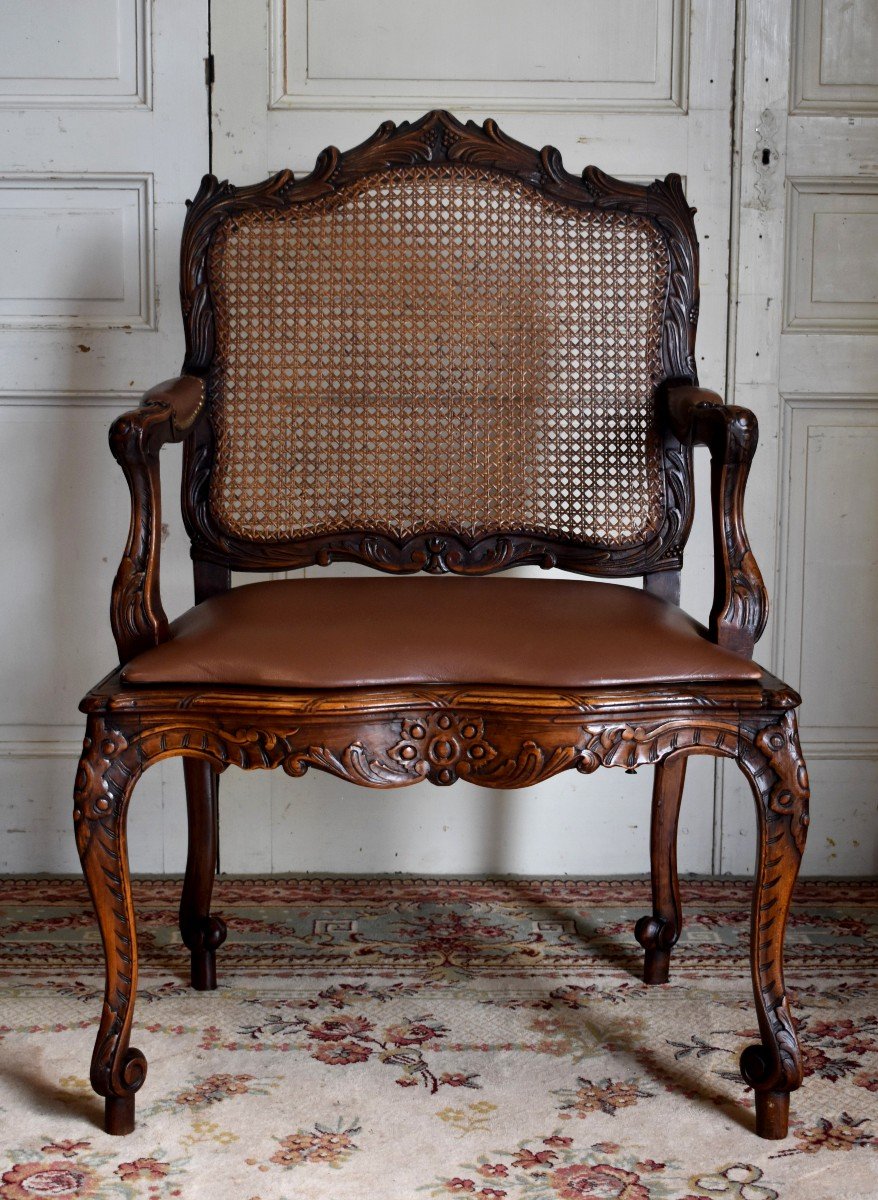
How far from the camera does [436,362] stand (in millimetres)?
1905

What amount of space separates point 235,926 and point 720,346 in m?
1.34

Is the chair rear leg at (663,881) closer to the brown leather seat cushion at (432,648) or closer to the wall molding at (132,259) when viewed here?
the brown leather seat cushion at (432,648)

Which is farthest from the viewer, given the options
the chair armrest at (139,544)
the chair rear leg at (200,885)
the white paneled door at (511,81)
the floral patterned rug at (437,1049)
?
the white paneled door at (511,81)

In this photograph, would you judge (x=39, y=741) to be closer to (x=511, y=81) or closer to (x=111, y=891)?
(x=111, y=891)

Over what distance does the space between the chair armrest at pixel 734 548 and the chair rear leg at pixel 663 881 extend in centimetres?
41

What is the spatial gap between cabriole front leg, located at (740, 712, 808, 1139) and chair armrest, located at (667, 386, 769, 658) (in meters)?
0.14

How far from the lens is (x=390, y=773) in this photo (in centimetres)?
140

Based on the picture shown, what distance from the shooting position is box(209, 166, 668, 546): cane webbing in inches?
73.0

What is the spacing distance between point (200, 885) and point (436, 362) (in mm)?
868

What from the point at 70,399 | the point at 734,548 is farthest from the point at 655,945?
the point at 70,399

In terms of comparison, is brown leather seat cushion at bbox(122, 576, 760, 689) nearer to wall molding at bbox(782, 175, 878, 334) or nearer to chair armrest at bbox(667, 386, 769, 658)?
chair armrest at bbox(667, 386, 769, 658)

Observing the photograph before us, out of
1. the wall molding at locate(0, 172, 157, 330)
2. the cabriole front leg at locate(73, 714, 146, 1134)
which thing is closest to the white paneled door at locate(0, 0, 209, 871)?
the wall molding at locate(0, 172, 157, 330)

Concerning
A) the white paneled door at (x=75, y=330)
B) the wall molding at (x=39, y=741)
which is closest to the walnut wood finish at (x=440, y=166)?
the white paneled door at (x=75, y=330)

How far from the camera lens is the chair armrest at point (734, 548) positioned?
1481 mm
